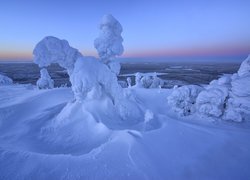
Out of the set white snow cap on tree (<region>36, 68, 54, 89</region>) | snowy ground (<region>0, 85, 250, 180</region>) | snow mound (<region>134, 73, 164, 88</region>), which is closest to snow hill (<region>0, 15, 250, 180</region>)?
snowy ground (<region>0, 85, 250, 180</region>)

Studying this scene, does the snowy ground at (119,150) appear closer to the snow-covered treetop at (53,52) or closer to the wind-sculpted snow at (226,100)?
the wind-sculpted snow at (226,100)

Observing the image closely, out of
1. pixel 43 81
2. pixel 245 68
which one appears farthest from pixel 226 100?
pixel 43 81

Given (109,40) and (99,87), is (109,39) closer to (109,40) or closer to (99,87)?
(109,40)

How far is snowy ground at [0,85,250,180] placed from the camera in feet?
17.8

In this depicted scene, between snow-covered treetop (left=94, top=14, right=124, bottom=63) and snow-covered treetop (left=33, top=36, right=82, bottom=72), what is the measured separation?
142 centimetres

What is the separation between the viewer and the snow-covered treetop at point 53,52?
954 centimetres

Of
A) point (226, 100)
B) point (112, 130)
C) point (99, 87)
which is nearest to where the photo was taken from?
point (112, 130)

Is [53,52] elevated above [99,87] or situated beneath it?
elevated above

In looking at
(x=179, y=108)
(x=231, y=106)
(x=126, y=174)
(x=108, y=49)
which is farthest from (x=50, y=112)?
(x=231, y=106)

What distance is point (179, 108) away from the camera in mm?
11906

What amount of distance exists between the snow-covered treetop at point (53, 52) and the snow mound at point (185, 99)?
21.1 feet

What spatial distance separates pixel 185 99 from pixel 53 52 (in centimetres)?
786

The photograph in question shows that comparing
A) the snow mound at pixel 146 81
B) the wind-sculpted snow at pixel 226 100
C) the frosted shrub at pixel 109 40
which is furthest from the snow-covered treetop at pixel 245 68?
the snow mound at pixel 146 81

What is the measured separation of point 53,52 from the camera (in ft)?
32.3
